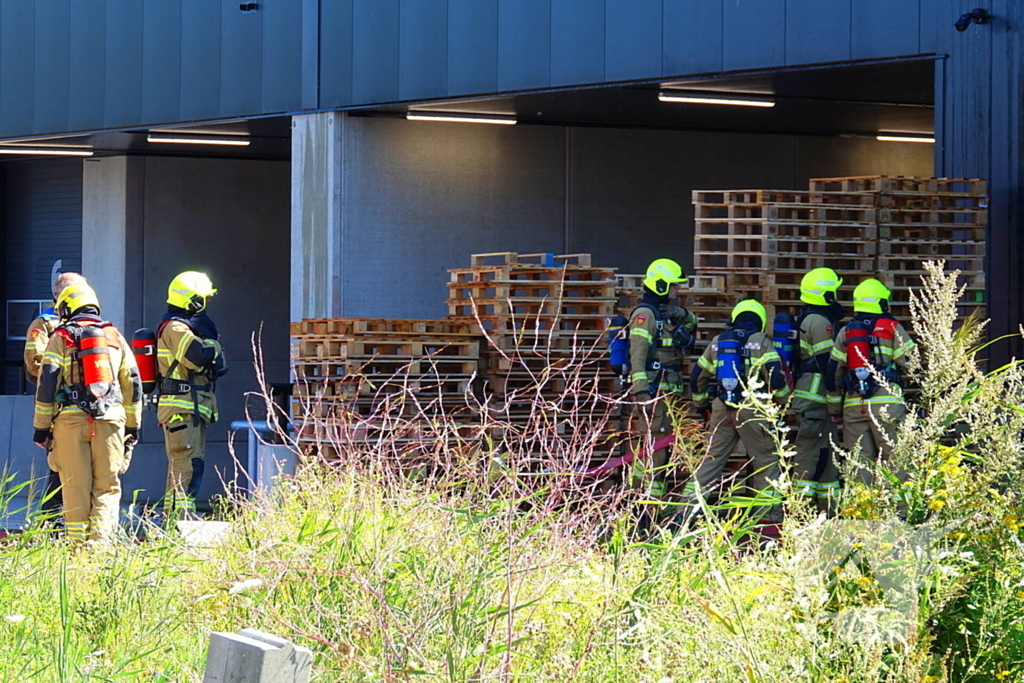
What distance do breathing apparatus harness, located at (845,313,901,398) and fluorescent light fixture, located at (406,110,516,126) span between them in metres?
6.54

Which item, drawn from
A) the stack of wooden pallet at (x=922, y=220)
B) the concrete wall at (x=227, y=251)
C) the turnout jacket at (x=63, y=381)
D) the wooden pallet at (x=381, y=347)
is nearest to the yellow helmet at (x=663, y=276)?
the stack of wooden pallet at (x=922, y=220)

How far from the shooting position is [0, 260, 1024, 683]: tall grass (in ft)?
15.4

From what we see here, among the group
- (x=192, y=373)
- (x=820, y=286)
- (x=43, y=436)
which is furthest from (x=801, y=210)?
(x=43, y=436)

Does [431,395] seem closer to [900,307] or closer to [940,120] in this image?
[900,307]

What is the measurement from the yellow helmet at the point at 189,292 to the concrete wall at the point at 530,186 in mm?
3370

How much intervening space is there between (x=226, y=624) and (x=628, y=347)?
754 cm

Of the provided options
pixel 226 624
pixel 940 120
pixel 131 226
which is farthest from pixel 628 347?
pixel 131 226

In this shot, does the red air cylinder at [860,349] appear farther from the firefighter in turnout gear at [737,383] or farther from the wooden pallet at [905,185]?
the wooden pallet at [905,185]

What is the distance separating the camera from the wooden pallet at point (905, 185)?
12.5 meters

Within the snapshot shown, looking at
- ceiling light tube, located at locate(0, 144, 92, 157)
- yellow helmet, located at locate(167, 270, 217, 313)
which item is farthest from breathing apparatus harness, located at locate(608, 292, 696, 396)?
ceiling light tube, located at locate(0, 144, 92, 157)

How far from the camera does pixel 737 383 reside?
1217cm

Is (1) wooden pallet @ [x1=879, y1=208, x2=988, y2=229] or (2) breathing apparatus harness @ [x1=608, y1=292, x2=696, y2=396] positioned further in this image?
(2) breathing apparatus harness @ [x1=608, y1=292, x2=696, y2=396]

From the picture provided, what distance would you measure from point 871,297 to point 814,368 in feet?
2.80

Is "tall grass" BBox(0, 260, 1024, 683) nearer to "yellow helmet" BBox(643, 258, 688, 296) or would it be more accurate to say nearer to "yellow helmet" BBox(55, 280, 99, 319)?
"yellow helmet" BBox(55, 280, 99, 319)
